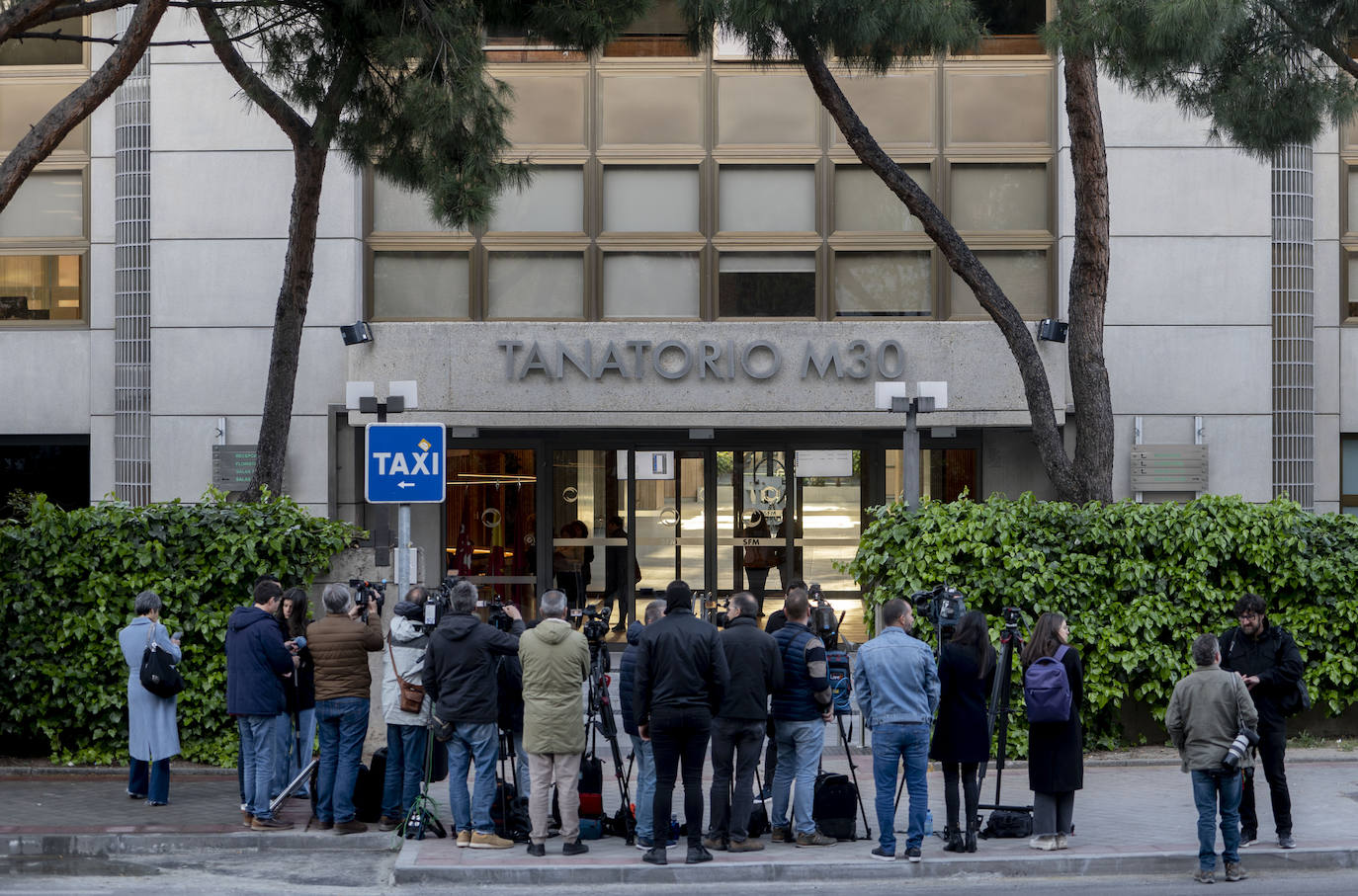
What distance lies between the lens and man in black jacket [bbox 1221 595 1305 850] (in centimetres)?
970

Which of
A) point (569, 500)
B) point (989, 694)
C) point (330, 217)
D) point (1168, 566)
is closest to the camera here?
point (989, 694)

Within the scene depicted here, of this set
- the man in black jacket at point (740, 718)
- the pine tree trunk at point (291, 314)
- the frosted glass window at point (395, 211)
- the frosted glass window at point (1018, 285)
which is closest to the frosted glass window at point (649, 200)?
the frosted glass window at point (395, 211)

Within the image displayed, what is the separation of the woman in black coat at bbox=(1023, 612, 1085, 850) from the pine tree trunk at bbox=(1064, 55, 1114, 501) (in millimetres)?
4317

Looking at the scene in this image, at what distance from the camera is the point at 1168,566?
12797 millimetres

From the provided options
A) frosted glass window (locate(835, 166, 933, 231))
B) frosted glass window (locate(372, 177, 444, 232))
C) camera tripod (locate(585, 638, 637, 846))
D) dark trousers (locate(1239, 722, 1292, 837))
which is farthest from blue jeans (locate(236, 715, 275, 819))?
frosted glass window (locate(835, 166, 933, 231))

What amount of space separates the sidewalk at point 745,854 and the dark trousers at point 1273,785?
0.17m

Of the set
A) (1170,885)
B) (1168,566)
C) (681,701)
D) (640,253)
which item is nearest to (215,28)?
(640,253)

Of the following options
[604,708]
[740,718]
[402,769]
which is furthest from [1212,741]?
[402,769]

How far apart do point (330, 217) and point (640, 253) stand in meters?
3.91

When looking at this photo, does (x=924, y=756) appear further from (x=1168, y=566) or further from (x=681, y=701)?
(x=1168, y=566)

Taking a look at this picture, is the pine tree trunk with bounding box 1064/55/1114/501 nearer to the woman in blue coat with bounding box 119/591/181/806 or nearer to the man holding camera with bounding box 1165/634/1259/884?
the man holding camera with bounding box 1165/634/1259/884

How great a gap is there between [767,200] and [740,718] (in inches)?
409

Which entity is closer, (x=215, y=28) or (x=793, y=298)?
(x=215, y=28)

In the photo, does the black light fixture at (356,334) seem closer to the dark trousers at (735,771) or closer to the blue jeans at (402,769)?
the blue jeans at (402,769)
